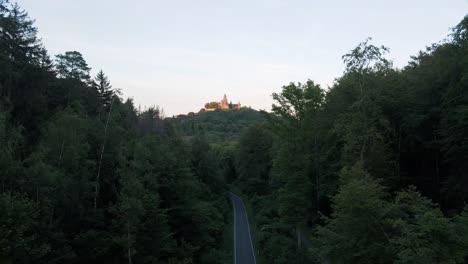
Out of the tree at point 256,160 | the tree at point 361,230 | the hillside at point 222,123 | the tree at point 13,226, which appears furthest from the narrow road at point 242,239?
the hillside at point 222,123

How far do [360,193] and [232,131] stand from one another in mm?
139548

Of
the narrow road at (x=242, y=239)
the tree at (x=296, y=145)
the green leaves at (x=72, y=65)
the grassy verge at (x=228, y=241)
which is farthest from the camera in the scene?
the green leaves at (x=72, y=65)

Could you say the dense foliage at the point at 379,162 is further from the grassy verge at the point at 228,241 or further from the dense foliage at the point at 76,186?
the dense foliage at the point at 76,186

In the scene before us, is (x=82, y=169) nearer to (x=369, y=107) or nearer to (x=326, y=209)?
(x=369, y=107)

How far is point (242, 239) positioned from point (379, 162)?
20658 millimetres

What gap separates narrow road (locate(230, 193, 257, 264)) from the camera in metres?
31.7

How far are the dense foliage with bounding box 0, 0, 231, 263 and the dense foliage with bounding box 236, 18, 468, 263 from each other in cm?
824

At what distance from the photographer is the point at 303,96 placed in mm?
30219

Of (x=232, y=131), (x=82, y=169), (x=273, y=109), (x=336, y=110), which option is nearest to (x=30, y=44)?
(x=82, y=169)

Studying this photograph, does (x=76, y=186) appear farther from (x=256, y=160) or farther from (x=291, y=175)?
(x=256, y=160)

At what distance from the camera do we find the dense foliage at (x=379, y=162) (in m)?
13.5

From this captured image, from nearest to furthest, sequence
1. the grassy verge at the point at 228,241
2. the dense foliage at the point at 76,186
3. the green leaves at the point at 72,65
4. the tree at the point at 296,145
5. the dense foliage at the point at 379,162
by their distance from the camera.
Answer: the dense foliage at the point at 379,162, the dense foliage at the point at 76,186, the tree at the point at 296,145, the grassy verge at the point at 228,241, the green leaves at the point at 72,65

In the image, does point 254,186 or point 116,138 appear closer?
point 116,138

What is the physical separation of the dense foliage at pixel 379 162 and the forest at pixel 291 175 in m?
0.08
